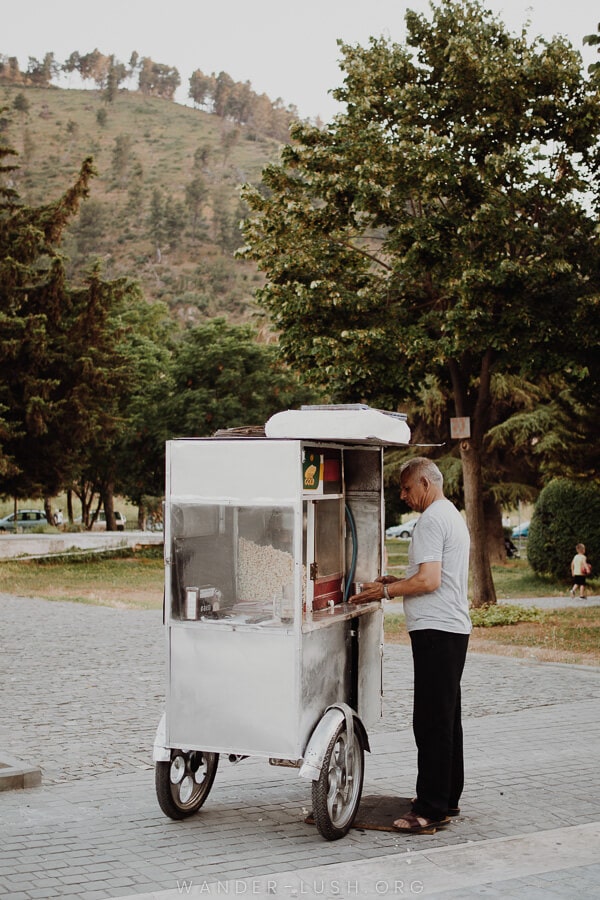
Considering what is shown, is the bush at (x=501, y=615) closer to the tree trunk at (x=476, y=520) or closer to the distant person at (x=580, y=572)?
the tree trunk at (x=476, y=520)

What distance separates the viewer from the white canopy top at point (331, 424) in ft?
20.4

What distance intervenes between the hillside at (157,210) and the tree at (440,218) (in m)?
100

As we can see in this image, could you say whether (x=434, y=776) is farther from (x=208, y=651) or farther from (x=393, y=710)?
(x=393, y=710)

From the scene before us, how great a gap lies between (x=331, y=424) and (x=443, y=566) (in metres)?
1.05

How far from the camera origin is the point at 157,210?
156 m

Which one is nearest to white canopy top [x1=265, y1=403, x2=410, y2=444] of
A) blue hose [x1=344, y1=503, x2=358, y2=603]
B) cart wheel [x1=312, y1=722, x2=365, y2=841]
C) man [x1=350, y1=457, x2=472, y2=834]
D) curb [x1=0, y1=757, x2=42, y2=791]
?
man [x1=350, y1=457, x2=472, y2=834]

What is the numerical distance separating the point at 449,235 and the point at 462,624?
43.4 feet

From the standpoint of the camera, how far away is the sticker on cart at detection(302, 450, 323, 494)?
638 centimetres

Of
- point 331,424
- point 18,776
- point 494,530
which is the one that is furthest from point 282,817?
point 494,530

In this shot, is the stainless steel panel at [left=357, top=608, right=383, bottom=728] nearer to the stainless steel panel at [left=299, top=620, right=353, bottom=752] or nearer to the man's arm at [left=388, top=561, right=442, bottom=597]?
the stainless steel panel at [left=299, top=620, right=353, bottom=752]

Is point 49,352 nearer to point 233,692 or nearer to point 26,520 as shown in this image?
point 233,692

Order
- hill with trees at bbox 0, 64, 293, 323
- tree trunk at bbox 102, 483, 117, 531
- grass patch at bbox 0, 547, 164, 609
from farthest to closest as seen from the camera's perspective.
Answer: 1. hill with trees at bbox 0, 64, 293, 323
2. tree trunk at bbox 102, 483, 117, 531
3. grass patch at bbox 0, 547, 164, 609

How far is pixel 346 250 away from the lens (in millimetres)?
19688

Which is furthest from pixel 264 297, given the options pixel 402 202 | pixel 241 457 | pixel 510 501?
pixel 510 501
